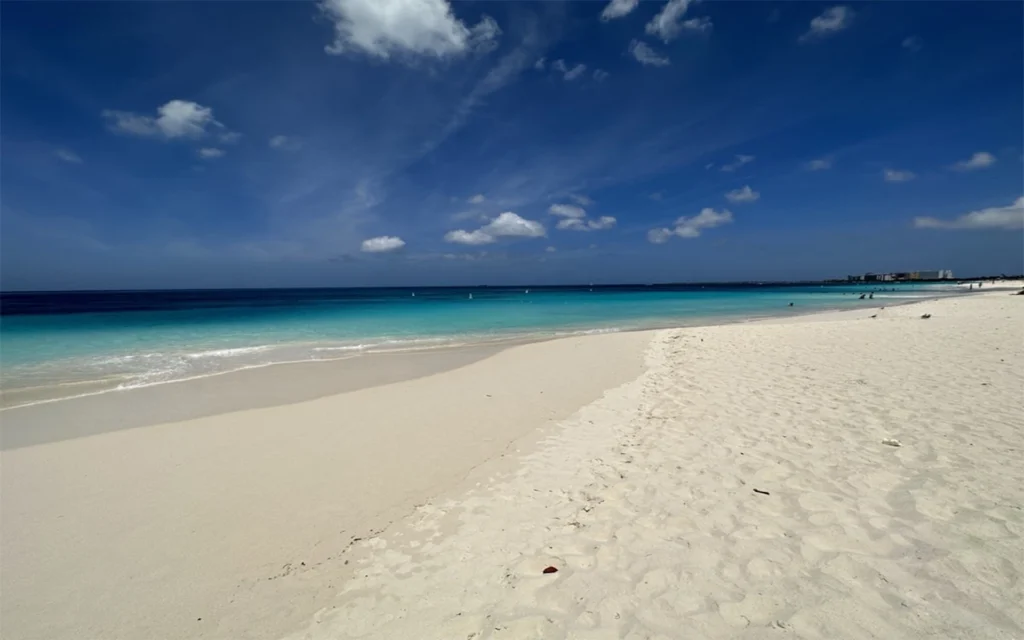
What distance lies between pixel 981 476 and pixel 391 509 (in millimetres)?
5834

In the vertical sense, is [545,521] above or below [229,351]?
below

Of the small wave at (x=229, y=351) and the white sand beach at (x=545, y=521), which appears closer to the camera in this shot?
the white sand beach at (x=545, y=521)

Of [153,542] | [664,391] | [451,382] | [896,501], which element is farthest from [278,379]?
[896,501]

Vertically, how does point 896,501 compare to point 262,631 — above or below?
above

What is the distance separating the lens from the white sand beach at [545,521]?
2.79 metres

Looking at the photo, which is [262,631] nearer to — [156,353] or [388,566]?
[388,566]

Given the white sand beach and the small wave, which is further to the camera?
the small wave

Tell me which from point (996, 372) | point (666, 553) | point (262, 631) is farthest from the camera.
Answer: point (996, 372)

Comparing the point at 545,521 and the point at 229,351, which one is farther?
the point at 229,351

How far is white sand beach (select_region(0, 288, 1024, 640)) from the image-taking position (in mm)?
2795

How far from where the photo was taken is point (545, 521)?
3.89 m

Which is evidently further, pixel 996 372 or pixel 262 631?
pixel 996 372

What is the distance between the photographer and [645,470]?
473cm

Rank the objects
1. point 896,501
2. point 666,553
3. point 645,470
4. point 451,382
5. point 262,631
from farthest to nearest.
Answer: point 451,382
point 645,470
point 896,501
point 666,553
point 262,631
